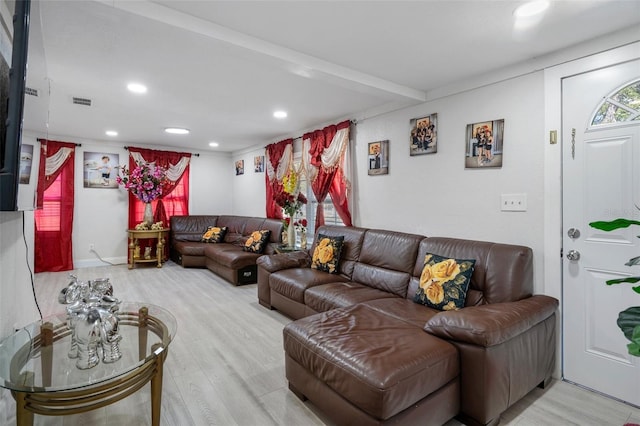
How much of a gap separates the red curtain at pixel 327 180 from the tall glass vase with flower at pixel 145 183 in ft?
10.4

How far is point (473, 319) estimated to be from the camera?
176 cm

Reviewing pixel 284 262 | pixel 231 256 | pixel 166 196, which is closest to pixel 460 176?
pixel 284 262

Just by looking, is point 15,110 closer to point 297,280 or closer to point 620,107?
point 297,280

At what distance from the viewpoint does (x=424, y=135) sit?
3.19 metres

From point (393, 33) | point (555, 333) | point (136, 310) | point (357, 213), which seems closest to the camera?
point (393, 33)

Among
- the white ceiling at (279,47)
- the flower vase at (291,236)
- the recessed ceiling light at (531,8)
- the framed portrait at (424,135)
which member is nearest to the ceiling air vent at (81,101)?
the white ceiling at (279,47)

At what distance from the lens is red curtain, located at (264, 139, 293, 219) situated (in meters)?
5.15

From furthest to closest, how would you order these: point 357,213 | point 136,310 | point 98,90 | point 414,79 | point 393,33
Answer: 1. point 357,213
2. point 98,90
3. point 414,79
4. point 136,310
5. point 393,33

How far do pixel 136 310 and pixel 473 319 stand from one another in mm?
2333

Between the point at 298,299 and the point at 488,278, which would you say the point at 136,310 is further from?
the point at 488,278

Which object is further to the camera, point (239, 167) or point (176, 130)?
point (239, 167)

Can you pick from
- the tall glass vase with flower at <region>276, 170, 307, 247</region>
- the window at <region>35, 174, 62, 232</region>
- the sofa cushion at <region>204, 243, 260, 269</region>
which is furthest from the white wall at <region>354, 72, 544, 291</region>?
the window at <region>35, 174, 62, 232</region>

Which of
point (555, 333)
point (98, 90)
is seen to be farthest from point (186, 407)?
point (98, 90)

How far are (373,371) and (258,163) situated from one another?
5.00 metres
